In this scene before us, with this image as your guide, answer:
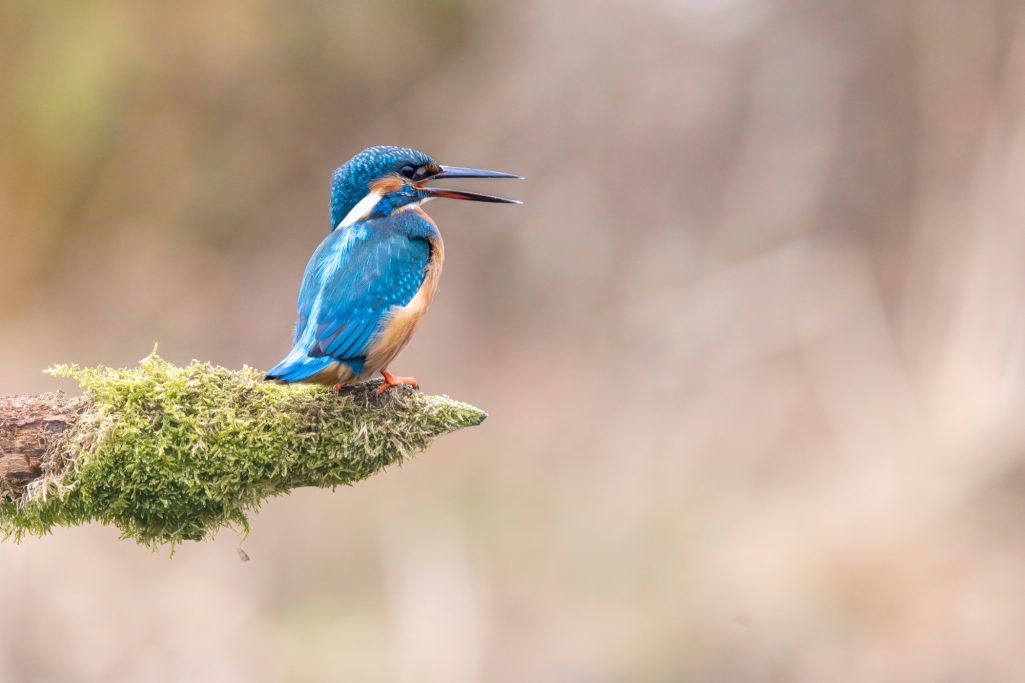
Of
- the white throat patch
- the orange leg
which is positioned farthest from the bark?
the white throat patch

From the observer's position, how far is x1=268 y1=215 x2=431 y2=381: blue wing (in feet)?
10.6

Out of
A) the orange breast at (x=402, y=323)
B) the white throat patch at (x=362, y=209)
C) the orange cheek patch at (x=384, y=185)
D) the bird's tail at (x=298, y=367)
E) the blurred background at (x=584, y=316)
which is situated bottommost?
the bird's tail at (x=298, y=367)

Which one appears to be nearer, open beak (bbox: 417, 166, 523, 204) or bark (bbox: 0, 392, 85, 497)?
bark (bbox: 0, 392, 85, 497)

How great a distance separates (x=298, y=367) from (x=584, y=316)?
6.58m

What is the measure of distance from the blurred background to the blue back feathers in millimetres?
4269

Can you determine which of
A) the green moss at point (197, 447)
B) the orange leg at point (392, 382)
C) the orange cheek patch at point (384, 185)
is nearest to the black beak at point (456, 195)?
the orange cheek patch at point (384, 185)

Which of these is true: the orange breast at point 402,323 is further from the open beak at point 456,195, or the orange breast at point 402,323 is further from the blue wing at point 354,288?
the open beak at point 456,195

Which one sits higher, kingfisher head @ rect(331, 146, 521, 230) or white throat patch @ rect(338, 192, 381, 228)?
kingfisher head @ rect(331, 146, 521, 230)

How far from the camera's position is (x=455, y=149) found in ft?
32.4

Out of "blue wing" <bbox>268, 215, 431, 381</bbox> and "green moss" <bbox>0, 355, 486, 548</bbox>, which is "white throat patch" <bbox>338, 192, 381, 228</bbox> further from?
"green moss" <bbox>0, 355, 486, 548</bbox>

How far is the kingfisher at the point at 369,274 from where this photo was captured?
127 inches

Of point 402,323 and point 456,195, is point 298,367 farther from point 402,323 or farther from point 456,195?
point 456,195

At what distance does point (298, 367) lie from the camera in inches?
120

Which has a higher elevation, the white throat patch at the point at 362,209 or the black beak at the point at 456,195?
the black beak at the point at 456,195
